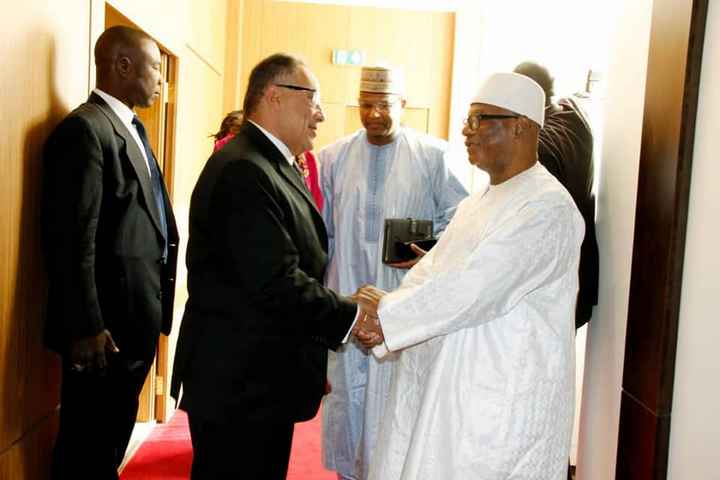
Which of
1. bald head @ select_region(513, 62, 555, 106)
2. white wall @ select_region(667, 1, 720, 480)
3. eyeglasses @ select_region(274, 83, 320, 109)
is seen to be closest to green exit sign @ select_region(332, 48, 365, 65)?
bald head @ select_region(513, 62, 555, 106)

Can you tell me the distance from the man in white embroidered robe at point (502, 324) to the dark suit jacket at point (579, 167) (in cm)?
37

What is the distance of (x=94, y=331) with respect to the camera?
6.57 feet

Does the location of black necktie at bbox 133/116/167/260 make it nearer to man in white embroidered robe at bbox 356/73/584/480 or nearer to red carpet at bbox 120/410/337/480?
man in white embroidered robe at bbox 356/73/584/480

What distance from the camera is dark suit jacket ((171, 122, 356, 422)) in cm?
168

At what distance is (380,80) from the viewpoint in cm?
284

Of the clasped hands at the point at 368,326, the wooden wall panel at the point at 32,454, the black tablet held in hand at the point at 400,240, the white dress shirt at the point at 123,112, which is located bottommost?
the wooden wall panel at the point at 32,454

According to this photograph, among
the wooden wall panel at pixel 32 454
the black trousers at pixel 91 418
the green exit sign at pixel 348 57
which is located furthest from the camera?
the green exit sign at pixel 348 57

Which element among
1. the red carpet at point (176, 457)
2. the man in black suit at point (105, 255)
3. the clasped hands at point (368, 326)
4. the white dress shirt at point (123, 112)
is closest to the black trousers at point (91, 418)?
the man in black suit at point (105, 255)

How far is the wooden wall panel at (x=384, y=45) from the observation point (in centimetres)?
611

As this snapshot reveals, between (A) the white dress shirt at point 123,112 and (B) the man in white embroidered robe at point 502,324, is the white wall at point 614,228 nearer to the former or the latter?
(B) the man in white embroidered robe at point 502,324

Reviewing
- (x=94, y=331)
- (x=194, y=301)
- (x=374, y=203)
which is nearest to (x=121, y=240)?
(x=94, y=331)

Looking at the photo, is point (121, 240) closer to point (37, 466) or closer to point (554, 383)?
point (37, 466)

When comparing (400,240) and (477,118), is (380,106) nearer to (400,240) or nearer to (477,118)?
(400,240)

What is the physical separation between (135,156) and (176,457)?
1.79 m
